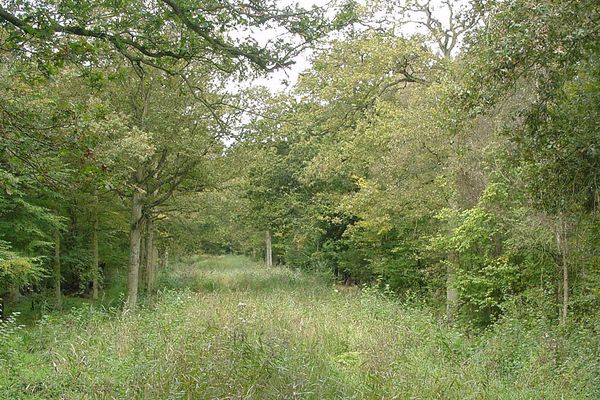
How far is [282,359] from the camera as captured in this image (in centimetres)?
635

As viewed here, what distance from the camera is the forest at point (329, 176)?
208 inches

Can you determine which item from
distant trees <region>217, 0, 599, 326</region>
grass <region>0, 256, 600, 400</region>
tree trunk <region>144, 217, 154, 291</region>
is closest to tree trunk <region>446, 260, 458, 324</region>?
distant trees <region>217, 0, 599, 326</region>

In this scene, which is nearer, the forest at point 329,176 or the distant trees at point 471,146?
the forest at point 329,176

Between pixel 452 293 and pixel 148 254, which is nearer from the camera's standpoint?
pixel 452 293

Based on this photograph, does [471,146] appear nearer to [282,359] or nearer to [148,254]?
[282,359]

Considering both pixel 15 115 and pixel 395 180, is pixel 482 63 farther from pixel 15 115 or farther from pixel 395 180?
pixel 395 180

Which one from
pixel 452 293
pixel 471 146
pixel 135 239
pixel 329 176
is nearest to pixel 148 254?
pixel 135 239

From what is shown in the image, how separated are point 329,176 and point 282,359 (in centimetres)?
1150

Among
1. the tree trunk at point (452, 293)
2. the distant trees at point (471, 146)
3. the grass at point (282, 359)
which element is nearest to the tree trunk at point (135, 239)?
the distant trees at point (471, 146)

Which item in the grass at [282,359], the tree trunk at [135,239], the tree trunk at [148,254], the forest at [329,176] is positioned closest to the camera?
the forest at [329,176]

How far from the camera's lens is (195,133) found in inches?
641

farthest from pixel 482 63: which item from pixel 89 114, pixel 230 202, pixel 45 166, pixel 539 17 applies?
pixel 230 202

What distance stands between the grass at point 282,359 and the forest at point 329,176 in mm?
42

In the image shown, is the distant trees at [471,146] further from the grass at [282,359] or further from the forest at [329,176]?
the grass at [282,359]
